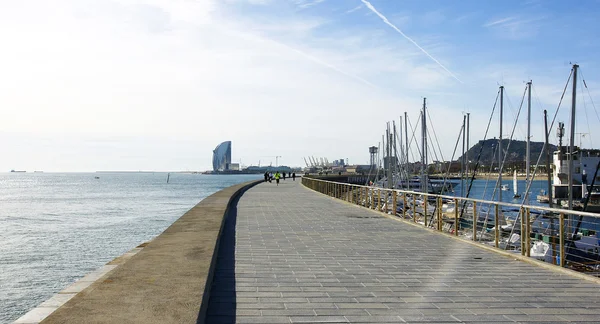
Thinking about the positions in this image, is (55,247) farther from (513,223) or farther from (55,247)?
(513,223)

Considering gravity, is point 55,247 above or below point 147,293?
below

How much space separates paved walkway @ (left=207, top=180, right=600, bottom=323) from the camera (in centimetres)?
530

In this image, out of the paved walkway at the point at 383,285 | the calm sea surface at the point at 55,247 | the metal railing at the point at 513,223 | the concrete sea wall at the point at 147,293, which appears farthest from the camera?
the calm sea surface at the point at 55,247

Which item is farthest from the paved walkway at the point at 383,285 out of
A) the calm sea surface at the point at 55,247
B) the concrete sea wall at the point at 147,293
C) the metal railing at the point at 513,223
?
the calm sea surface at the point at 55,247

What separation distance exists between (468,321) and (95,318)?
3.08 m

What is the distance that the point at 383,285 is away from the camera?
6.67 metres

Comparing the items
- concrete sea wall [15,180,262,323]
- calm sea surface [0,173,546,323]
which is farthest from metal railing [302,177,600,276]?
calm sea surface [0,173,546,323]

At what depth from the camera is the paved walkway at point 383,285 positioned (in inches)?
209

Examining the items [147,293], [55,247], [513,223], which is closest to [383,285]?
[147,293]

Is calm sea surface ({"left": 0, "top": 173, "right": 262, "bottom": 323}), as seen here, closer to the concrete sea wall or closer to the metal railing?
the concrete sea wall

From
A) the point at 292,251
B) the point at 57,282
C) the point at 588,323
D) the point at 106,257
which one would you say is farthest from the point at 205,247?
the point at 106,257

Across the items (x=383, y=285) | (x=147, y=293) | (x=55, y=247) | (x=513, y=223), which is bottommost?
(x=55, y=247)

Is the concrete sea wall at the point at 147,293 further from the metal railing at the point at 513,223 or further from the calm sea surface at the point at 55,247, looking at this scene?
the calm sea surface at the point at 55,247

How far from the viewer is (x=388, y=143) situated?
59656 millimetres
